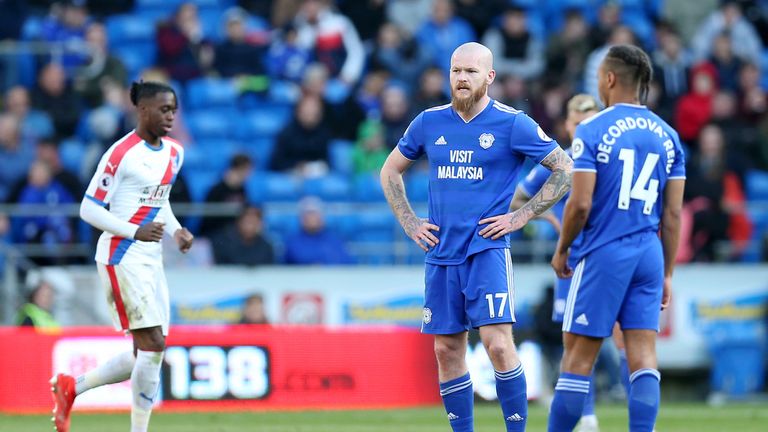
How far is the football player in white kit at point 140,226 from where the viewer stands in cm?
1002

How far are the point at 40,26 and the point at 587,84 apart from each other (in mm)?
7883

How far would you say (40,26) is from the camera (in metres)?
20.3

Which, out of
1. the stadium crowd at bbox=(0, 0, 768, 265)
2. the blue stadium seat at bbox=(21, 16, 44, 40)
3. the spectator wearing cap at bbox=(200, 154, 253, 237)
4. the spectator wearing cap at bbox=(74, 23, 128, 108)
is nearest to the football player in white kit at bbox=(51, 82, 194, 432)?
the stadium crowd at bbox=(0, 0, 768, 265)

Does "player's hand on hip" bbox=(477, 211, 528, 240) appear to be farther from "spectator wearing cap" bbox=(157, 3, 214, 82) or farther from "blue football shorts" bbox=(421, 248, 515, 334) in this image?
"spectator wearing cap" bbox=(157, 3, 214, 82)

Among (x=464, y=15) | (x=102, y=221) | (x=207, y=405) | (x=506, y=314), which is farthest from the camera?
(x=464, y=15)

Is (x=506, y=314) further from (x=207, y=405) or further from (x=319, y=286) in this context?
(x=319, y=286)

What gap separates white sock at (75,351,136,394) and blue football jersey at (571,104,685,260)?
12.7ft

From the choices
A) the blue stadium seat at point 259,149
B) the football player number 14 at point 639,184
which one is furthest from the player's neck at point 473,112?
the blue stadium seat at point 259,149

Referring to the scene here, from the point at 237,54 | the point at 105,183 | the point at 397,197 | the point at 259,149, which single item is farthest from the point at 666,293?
the point at 237,54

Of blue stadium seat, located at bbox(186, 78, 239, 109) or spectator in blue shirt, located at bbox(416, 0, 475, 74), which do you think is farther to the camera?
spectator in blue shirt, located at bbox(416, 0, 475, 74)

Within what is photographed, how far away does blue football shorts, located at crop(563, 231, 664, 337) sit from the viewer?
8078 mm

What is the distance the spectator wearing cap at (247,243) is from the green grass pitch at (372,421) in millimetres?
2638

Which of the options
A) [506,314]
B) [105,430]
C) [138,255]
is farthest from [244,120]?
[506,314]

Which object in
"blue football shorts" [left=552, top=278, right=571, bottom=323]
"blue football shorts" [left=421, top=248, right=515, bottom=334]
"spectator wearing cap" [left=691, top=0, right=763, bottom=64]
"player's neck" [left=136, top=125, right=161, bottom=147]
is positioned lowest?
"blue football shorts" [left=552, top=278, right=571, bottom=323]
